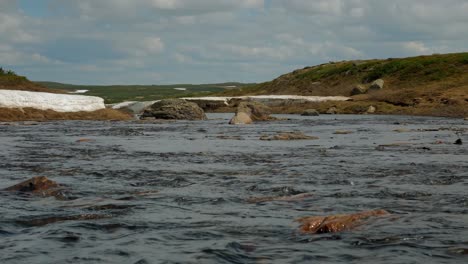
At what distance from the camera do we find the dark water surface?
259 inches

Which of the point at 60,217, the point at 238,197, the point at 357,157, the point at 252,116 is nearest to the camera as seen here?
the point at 60,217

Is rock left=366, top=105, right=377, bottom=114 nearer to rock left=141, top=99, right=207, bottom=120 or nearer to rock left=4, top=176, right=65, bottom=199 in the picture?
rock left=141, top=99, right=207, bottom=120

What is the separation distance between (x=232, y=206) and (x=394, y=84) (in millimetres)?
62236

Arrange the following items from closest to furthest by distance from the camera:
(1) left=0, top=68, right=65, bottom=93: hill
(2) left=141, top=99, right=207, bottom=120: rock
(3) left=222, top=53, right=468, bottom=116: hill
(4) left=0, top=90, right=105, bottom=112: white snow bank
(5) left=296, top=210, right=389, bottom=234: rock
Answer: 1. (5) left=296, top=210, right=389, bottom=234: rock
2. (4) left=0, top=90, right=105, bottom=112: white snow bank
3. (1) left=0, top=68, right=65, bottom=93: hill
4. (2) left=141, top=99, right=207, bottom=120: rock
5. (3) left=222, top=53, right=468, bottom=116: hill

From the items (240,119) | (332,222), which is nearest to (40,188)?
(332,222)

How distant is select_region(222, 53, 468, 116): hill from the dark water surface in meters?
35.1

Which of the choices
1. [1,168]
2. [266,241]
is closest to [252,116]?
[1,168]

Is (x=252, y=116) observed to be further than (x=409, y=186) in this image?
Yes

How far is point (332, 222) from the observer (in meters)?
7.64

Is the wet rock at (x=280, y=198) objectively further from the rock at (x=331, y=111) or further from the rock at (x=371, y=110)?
the rock at (x=331, y=111)

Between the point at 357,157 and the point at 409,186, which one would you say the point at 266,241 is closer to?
the point at 409,186

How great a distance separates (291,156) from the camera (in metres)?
17.0

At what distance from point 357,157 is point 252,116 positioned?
1072 inches

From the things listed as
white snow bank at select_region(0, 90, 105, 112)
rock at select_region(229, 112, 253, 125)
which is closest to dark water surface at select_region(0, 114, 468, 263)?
rock at select_region(229, 112, 253, 125)
